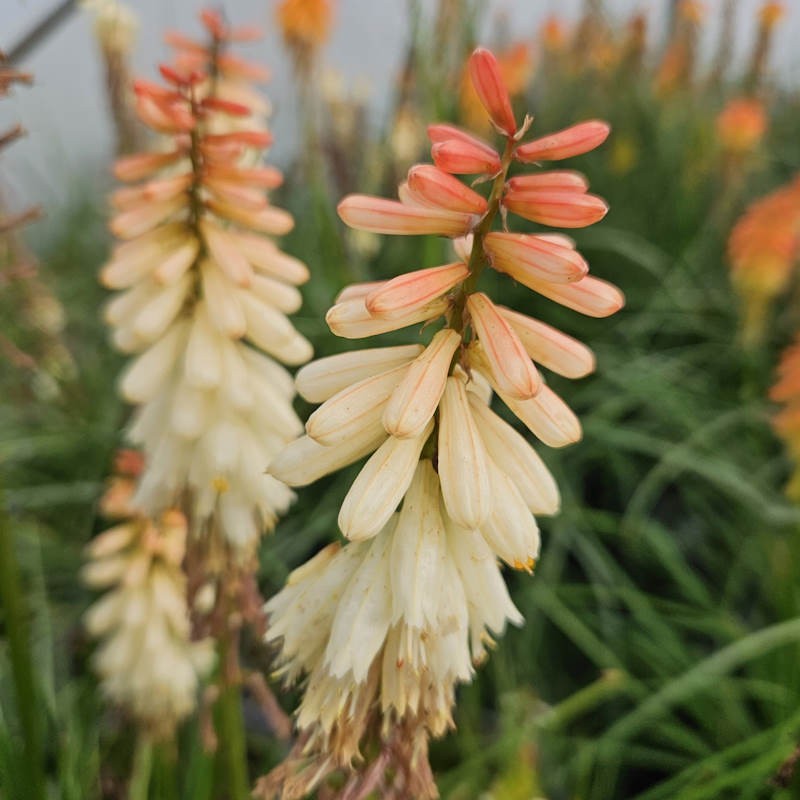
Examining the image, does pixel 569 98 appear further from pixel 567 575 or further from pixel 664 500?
pixel 567 575

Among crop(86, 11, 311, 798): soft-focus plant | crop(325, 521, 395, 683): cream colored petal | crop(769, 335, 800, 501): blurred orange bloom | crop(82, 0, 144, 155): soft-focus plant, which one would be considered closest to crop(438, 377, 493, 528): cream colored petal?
crop(325, 521, 395, 683): cream colored petal

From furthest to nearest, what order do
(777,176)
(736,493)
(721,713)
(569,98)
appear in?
(777,176), (569,98), (736,493), (721,713)

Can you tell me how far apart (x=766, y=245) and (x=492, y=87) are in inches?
92.8

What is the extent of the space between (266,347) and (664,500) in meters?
2.30

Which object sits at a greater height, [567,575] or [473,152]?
[473,152]

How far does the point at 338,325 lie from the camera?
861 millimetres

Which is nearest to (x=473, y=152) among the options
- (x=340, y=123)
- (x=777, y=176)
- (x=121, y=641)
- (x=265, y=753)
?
(x=121, y=641)

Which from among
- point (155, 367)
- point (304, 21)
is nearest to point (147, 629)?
point (155, 367)

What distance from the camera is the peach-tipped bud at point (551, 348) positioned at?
0.85m

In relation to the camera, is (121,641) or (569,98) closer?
(121,641)

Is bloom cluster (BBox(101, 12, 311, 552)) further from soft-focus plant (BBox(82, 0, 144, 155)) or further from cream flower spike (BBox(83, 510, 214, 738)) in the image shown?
soft-focus plant (BBox(82, 0, 144, 155))

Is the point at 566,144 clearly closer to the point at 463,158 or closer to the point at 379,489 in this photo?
the point at 463,158

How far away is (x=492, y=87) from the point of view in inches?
31.4

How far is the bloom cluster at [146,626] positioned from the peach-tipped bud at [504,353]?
1111mm
